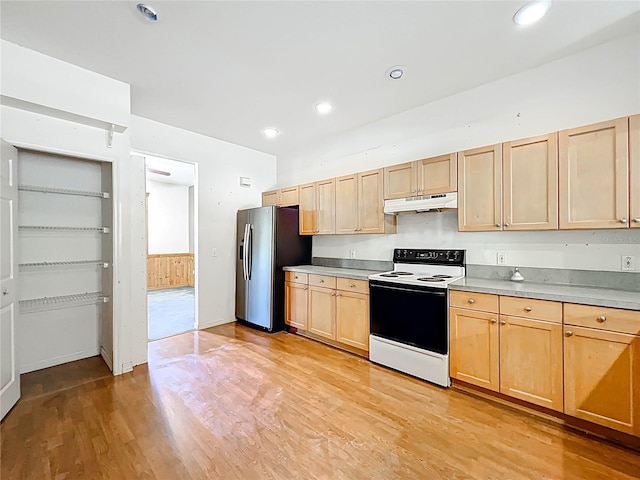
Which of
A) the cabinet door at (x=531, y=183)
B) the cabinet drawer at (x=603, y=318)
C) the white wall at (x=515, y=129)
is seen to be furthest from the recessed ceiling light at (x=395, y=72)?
the cabinet drawer at (x=603, y=318)

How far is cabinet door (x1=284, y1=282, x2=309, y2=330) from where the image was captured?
155 inches

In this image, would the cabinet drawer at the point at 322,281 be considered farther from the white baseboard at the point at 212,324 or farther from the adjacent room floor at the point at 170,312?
the adjacent room floor at the point at 170,312

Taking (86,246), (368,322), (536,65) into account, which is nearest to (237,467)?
(368,322)

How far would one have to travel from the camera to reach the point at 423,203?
298 cm

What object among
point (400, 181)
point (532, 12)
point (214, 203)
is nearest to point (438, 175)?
point (400, 181)

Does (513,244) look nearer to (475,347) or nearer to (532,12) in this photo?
(475,347)

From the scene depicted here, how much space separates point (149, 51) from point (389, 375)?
11.8ft

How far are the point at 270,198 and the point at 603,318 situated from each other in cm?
421

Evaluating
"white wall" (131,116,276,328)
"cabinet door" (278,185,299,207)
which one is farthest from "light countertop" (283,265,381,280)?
"white wall" (131,116,276,328)

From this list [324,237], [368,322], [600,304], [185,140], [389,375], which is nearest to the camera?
[600,304]

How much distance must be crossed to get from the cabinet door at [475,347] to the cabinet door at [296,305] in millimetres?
1918

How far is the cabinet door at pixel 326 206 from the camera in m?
3.92

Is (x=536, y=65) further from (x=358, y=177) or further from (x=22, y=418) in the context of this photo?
(x=22, y=418)

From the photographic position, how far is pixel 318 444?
1910mm
